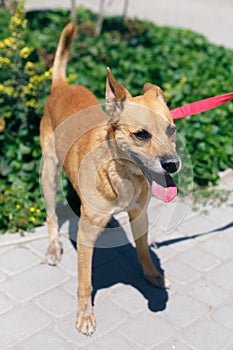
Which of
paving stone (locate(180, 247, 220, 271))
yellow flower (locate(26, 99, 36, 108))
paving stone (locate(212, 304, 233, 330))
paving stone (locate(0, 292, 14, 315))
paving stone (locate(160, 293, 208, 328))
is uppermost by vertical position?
yellow flower (locate(26, 99, 36, 108))

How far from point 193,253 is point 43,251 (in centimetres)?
144

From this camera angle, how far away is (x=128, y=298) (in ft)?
14.6

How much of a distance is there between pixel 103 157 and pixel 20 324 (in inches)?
58.9

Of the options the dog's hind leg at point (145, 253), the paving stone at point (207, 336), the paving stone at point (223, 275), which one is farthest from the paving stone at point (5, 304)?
the paving stone at point (223, 275)

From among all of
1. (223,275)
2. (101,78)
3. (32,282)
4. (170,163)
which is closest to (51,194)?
(32,282)

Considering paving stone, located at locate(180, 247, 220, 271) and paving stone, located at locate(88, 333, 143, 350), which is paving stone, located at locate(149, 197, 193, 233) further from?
paving stone, located at locate(88, 333, 143, 350)

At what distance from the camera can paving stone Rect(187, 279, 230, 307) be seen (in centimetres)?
441

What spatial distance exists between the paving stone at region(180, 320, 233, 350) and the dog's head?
1216 mm

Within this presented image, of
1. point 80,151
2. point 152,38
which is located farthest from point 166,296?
point 152,38

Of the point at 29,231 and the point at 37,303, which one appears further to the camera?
the point at 29,231

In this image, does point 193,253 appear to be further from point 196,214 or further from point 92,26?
point 92,26

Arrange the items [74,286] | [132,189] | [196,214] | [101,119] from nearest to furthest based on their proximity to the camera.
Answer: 1. [132,189]
2. [101,119]
3. [74,286]
4. [196,214]

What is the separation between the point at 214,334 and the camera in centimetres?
403

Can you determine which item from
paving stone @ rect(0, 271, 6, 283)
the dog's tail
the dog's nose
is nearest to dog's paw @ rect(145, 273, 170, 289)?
paving stone @ rect(0, 271, 6, 283)
